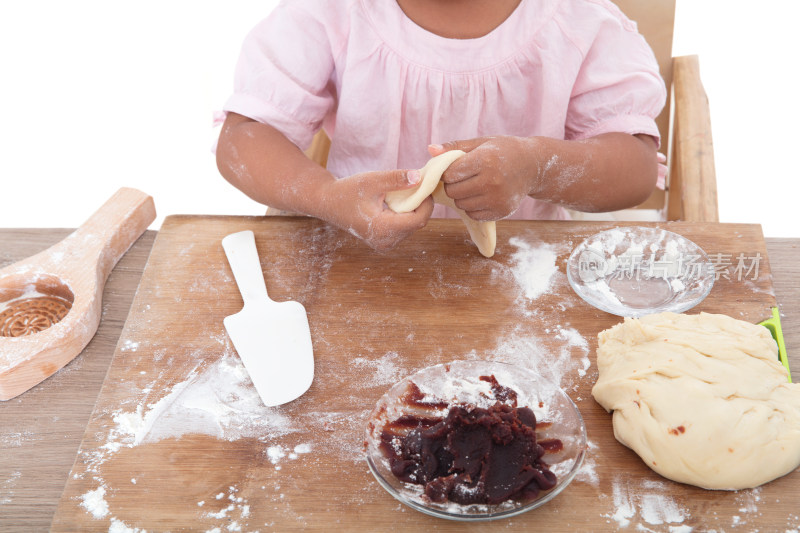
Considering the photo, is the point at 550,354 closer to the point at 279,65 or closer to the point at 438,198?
the point at 438,198

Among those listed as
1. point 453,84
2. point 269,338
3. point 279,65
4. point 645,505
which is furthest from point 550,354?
point 279,65

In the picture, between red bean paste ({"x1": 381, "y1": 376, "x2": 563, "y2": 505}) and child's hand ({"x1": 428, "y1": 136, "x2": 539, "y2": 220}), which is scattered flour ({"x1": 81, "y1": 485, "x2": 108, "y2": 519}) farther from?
child's hand ({"x1": 428, "y1": 136, "x2": 539, "y2": 220})

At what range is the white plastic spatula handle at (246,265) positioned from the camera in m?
1.05

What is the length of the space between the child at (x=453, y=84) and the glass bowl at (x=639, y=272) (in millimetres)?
95

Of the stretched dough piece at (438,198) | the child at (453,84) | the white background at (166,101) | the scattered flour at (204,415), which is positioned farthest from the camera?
the white background at (166,101)

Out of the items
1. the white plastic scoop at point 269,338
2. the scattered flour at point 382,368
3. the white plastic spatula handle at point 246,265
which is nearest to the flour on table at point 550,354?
the scattered flour at point 382,368

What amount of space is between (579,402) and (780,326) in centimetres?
30

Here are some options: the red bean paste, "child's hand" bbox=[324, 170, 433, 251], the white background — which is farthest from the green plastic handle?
the white background

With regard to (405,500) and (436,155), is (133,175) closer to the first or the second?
(436,155)

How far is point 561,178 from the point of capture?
112 cm

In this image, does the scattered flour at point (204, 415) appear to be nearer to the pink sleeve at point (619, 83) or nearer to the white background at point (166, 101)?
the pink sleeve at point (619, 83)

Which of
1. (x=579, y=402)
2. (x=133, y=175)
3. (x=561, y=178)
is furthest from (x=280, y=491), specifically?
(x=133, y=175)

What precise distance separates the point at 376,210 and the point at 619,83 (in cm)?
50

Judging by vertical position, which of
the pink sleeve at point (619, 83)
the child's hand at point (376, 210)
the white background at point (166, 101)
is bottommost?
the white background at point (166, 101)
